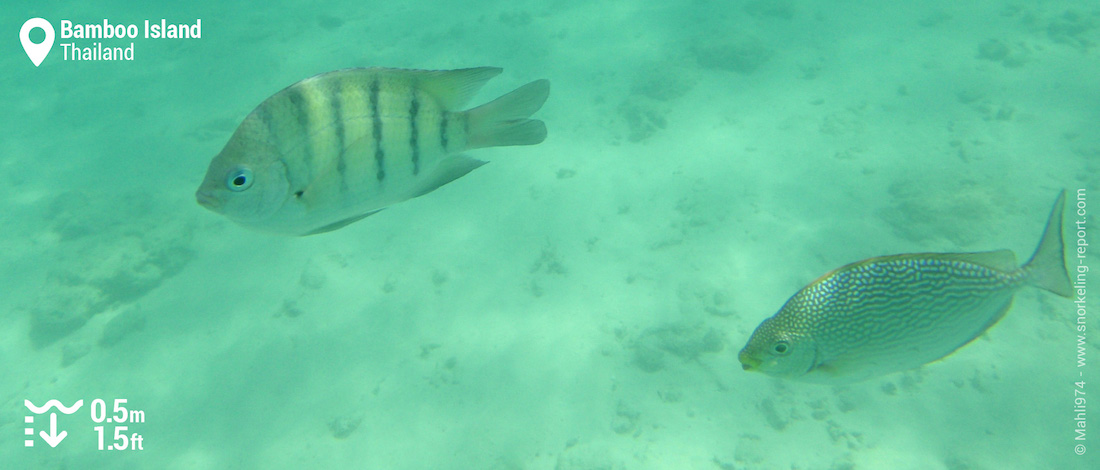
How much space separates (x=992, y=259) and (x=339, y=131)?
2655 millimetres

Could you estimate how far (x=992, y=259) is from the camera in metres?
2.22

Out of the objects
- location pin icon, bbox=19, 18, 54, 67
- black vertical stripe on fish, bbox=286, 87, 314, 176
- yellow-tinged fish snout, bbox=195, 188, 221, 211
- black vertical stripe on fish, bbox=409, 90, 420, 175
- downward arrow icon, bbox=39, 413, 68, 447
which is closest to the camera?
yellow-tinged fish snout, bbox=195, 188, 221, 211

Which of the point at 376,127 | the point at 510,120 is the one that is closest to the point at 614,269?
the point at 510,120

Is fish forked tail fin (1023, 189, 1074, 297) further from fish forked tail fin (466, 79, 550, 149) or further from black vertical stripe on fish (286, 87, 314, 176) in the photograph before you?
black vertical stripe on fish (286, 87, 314, 176)

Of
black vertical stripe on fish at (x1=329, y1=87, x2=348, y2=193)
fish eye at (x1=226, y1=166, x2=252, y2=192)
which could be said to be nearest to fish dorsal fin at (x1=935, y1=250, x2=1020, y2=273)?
black vertical stripe on fish at (x1=329, y1=87, x2=348, y2=193)

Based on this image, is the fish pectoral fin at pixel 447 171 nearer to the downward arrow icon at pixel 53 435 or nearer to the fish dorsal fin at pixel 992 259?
the fish dorsal fin at pixel 992 259

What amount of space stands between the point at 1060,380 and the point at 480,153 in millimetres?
8888

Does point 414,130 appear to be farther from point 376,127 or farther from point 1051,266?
point 1051,266

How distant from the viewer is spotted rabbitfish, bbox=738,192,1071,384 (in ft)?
7.12

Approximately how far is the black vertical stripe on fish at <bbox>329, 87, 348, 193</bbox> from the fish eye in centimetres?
27

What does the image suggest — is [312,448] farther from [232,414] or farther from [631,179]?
[631,179]

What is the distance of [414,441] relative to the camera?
19.1 feet

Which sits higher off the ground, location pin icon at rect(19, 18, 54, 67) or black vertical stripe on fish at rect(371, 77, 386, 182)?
black vertical stripe on fish at rect(371, 77, 386, 182)

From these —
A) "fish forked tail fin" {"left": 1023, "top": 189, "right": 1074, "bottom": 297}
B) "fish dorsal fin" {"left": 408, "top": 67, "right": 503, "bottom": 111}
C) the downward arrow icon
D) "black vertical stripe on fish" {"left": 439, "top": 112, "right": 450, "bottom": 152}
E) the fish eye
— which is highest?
"fish dorsal fin" {"left": 408, "top": 67, "right": 503, "bottom": 111}
